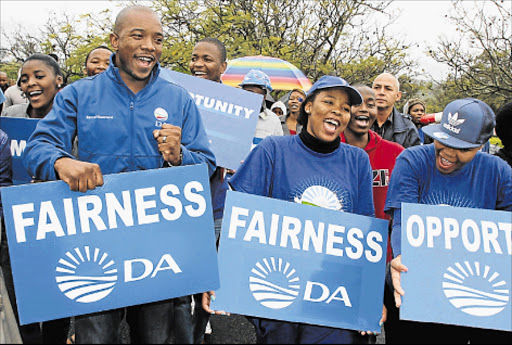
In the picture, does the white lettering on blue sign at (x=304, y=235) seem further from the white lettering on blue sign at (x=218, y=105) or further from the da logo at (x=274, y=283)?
the white lettering on blue sign at (x=218, y=105)

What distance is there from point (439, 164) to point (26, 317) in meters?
2.13

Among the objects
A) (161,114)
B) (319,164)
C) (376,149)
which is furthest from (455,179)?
(161,114)

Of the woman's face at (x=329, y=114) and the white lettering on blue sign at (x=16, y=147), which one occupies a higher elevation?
the woman's face at (x=329, y=114)

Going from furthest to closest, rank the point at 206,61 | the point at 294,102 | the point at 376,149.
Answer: the point at 294,102, the point at 206,61, the point at 376,149

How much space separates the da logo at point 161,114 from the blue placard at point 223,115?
1.49m

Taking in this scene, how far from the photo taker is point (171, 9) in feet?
55.8

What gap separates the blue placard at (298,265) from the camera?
2320 mm

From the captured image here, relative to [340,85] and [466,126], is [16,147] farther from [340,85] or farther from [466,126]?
[466,126]

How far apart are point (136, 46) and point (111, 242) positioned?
1004 millimetres

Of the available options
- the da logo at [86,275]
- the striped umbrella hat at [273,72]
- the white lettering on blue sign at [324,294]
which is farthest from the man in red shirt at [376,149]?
the striped umbrella hat at [273,72]

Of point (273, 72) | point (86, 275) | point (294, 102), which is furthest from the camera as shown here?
point (273, 72)

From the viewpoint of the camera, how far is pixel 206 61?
4168mm

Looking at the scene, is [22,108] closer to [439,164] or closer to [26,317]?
[26,317]

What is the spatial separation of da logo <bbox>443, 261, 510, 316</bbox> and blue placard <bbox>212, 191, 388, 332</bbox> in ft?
1.08
